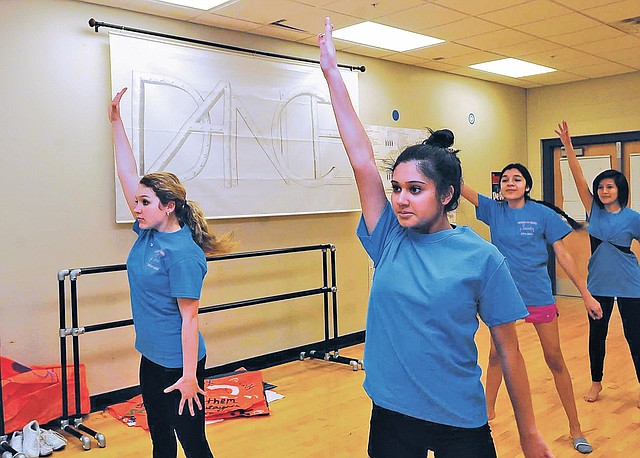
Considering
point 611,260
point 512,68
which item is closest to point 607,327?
point 611,260

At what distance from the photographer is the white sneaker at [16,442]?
3.27 metres

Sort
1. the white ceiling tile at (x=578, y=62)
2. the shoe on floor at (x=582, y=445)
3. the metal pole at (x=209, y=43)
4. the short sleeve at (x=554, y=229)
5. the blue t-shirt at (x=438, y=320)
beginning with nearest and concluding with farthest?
the blue t-shirt at (x=438, y=320), the shoe on floor at (x=582, y=445), the short sleeve at (x=554, y=229), the metal pole at (x=209, y=43), the white ceiling tile at (x=578, y=62)

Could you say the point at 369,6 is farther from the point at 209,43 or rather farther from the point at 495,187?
the point at 495,187

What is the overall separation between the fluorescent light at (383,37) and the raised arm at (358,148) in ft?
10.2

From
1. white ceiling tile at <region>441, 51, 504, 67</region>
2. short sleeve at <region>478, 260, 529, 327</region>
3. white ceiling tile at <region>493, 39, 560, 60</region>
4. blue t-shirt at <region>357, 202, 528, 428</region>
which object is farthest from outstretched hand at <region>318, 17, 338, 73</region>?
white ceiling tile at <region>441, 51, 504, 67</region>

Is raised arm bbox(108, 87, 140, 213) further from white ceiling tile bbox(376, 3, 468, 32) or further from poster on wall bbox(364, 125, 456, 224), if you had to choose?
poster on wall bbox(364, 125, 456, 224)

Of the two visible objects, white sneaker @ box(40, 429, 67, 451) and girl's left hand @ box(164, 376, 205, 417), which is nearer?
girl's left hand @ box(164, 376, 205, 417)

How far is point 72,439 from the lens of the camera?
3.53 metres

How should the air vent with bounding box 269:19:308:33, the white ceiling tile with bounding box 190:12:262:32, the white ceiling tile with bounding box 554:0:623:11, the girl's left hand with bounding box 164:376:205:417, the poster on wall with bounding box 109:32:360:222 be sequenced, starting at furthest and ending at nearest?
the air vent with bounding box 269:19:308:33 < the white ceiling tile with bounding box 190:12:262:32 < the white ceiling tile with bounding box 554:0:623:11 < the poster on wall with bounding box 109:32:360:222 < the girl's left hand with bounding box 164:376:205:417

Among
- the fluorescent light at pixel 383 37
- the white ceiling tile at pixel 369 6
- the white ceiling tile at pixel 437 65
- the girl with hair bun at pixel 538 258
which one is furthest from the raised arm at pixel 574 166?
the white ceiling tile at pixel 437 65

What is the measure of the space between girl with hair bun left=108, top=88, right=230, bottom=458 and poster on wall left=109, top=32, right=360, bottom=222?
190 cm

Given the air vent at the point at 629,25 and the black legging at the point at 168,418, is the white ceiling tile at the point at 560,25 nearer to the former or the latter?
the air vent at the point at 629,25

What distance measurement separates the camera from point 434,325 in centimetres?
155

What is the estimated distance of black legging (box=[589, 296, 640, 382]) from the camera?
12.6ft
